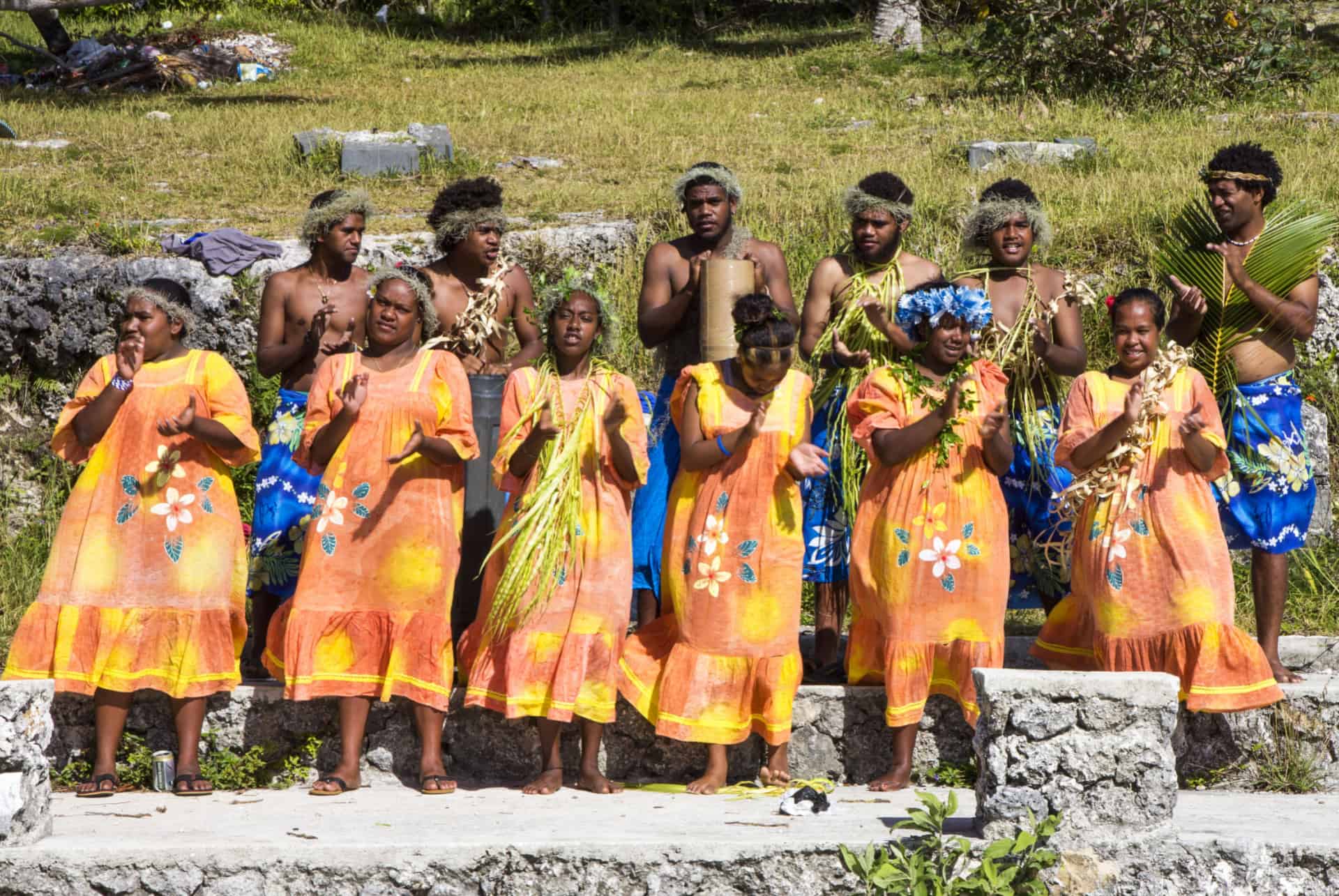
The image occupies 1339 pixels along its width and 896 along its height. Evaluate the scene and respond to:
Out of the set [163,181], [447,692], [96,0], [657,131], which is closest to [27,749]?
[447,692]

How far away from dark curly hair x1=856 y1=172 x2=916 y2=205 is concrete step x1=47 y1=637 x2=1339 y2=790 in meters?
2.00

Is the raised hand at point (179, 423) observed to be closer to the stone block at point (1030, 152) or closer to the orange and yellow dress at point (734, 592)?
the orange and yellow dress at point (734, 592)

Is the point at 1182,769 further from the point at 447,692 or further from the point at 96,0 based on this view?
the point at 96,0

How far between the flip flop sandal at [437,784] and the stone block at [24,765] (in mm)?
1021

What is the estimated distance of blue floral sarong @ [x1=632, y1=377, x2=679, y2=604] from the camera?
20.6 feet

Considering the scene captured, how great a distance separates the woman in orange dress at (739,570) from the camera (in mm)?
5641

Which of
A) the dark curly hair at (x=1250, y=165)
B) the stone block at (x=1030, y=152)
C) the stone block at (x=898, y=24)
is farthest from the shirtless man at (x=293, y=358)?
the stone block at (x=898, y=24)

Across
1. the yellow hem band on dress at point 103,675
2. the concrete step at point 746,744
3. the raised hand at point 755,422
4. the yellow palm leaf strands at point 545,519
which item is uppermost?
the raised hand at point 755,422

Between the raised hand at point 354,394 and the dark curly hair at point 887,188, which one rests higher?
the dark curly hair at point 887,188

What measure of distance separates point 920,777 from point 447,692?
174 centimetres

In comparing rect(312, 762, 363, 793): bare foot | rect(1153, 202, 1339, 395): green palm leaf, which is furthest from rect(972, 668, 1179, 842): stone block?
rect(312, 762, 363, 793): bare foot

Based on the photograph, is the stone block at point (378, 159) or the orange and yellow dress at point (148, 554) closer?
the orange and yellow dress at point (148, 554)

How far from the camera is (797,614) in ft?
A: 19.0

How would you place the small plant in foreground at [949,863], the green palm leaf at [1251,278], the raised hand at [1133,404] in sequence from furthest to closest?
the green palm leaf at [1251,278]
the raised hand at [1133,404]
the small plant in foreground at [949,863]
